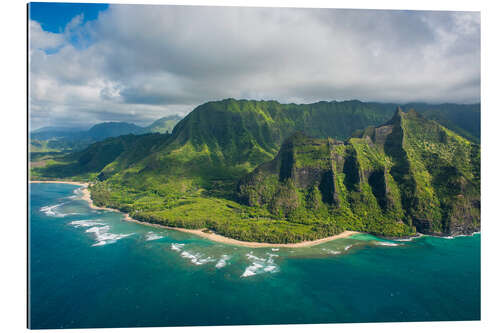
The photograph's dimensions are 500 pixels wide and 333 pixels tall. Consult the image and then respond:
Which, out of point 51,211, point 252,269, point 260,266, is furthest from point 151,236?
point 51,211

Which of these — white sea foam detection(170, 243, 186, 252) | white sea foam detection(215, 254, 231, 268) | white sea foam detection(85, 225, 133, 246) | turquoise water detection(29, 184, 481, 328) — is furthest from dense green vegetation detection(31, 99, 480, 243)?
white sea foam detection(170, 243, 186, 252)

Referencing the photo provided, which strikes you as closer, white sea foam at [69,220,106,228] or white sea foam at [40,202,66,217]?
white sea foam at [69,220,106,228]

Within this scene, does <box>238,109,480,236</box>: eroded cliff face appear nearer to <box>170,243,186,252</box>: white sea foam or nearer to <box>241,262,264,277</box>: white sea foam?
<box>241,262,264,277</box>: white sea foam

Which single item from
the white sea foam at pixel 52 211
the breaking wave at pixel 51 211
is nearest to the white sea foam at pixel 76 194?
the white sea foam at pixel 52 211

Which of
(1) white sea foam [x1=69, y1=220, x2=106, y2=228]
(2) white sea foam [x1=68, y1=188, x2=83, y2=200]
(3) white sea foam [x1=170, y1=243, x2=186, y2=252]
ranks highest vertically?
(2) white sea foam [x1=68, y1=188, x2=83, y2=200]

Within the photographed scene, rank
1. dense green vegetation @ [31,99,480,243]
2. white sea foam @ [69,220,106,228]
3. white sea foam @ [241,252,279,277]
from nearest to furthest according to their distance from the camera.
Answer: white sea foam @ [241,252,279,277]
dense green vegetation @ [31,99,480,243]
white sea foam @ [69,220,106,228]

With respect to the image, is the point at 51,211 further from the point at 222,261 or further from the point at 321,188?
the point at 321,188

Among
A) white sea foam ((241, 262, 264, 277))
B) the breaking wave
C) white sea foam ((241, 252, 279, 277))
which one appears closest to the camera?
white sea foam ((241, 262, 264, 277))
